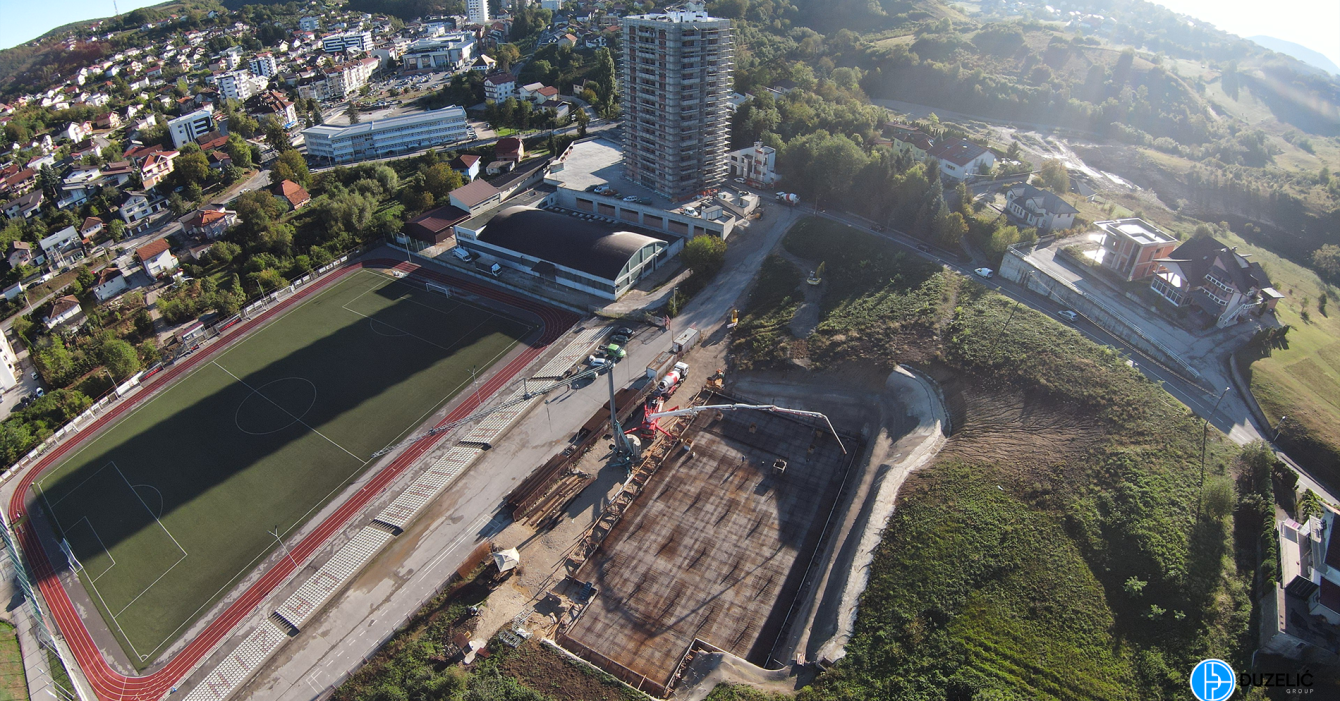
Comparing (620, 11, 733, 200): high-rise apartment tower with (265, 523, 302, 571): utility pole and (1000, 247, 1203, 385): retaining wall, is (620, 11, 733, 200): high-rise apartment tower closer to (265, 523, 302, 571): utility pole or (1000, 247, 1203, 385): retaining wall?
(1000, 247, 1203, 385): retaining wall

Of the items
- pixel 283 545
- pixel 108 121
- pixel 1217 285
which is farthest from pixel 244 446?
pixel 108 121

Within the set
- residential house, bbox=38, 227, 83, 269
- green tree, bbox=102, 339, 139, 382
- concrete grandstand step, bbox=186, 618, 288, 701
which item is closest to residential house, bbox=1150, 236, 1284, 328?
concrete grandstand step, bbox=186, 618, 288, 701

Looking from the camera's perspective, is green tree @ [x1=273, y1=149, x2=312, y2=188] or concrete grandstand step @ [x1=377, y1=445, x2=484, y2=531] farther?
green tree @ [x1=273, y1=149, x2=312, y2=188]

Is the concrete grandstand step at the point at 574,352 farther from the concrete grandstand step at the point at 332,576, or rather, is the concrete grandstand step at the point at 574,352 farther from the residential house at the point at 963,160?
the residential house at the point at 963,160

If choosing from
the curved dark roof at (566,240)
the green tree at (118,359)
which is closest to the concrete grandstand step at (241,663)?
the green tree at (118,359)

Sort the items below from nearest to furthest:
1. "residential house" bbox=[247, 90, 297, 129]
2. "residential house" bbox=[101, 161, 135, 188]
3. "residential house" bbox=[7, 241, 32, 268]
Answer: "residential house" bbox=[7, 241, 32, 268] → "residential house" bbox=[101, 161, 135, 188] → "residential house" bbox=[247, 90, 297, 129]

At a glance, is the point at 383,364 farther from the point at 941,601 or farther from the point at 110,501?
the point at 941,601

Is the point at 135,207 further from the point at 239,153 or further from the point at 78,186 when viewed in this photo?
the point at 239,153
